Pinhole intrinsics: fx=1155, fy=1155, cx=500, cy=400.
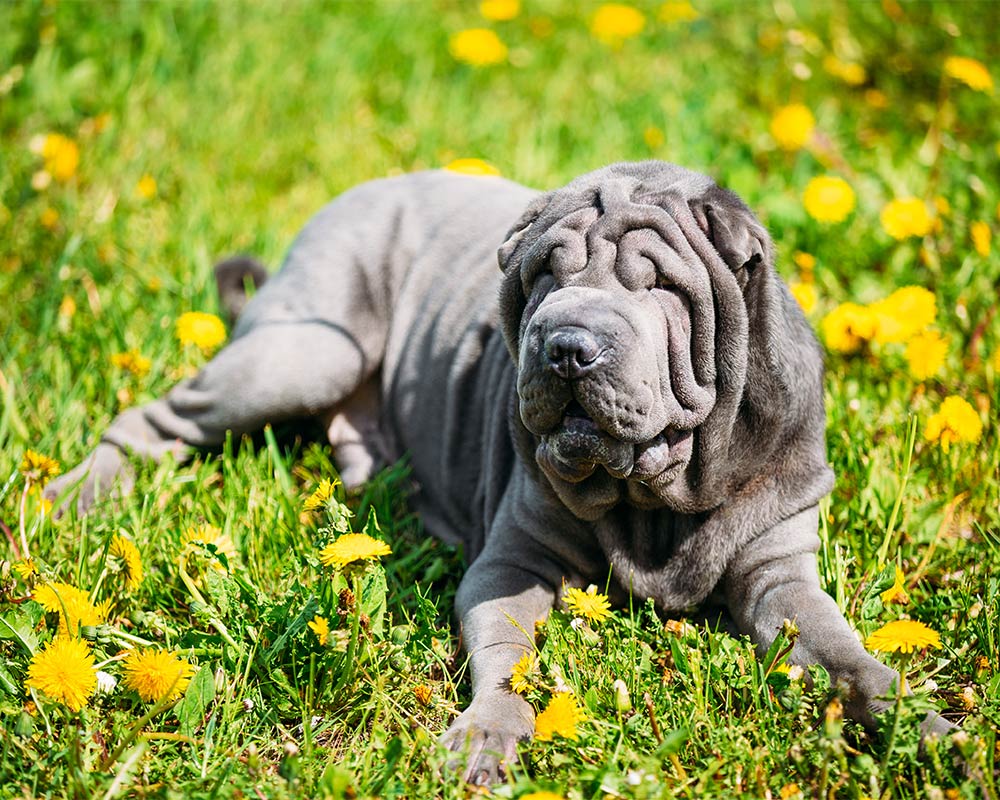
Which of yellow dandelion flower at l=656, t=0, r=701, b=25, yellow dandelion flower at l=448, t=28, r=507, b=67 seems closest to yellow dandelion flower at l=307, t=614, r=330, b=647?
yellow dandelion flower at l=448, t=28, r=507, b=67

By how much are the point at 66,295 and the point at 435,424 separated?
166 centimetres

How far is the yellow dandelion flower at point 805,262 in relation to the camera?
4328mm

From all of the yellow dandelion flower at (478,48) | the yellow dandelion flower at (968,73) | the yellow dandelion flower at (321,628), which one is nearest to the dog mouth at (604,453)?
the yellow dandelion flower at (321,628)

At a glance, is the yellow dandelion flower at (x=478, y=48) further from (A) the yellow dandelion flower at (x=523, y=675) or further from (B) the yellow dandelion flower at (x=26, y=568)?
(A) the yellow dandelion flower at (x=523, y=675)

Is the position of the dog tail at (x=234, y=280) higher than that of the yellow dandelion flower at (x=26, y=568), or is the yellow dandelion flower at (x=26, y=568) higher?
the yellow dandelion flower at (x=26, y=568)

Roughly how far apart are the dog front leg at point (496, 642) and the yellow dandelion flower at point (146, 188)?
2.66 metres

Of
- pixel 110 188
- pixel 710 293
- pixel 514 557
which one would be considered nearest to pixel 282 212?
pixel 110 188

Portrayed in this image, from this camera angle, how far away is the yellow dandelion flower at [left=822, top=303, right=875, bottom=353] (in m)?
3.71

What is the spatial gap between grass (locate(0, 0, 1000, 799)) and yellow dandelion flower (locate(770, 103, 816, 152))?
0.10 meters

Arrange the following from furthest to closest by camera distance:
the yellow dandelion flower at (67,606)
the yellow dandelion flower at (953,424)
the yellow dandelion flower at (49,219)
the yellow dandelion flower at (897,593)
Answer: the yellow dandelion flower at (49,219), the yellow dandelion flower at (953,424), the yellow dandelion flower at (897,593), the yellow dandelion flower at (67,606)

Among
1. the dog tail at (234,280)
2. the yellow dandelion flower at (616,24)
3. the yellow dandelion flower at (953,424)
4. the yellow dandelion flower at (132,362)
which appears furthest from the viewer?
the yellow dandelion flower at (616,24)

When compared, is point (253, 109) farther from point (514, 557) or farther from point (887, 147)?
point (514, 557)

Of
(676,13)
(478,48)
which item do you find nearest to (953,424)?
(478,48)

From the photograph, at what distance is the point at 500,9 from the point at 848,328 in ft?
9.89
